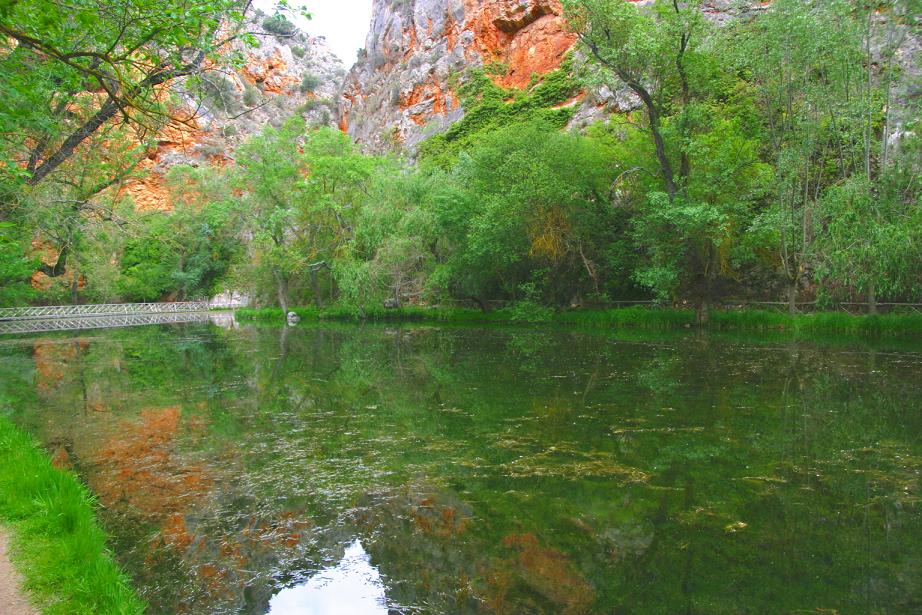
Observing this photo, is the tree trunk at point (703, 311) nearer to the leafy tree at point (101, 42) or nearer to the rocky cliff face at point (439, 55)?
the rocky cliff face at point (439, 55)

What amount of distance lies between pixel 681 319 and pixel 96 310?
52.0 metres

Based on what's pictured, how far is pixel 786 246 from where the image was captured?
19.7 meters

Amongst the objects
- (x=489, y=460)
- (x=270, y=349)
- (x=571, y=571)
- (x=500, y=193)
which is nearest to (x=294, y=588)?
(x=571, y=571)

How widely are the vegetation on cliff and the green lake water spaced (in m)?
3.94

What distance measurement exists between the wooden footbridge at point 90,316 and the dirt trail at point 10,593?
37528mm

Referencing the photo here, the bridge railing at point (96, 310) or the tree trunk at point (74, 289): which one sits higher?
the tree trunk at point (74, 289)

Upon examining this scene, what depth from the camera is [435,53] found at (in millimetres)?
53406

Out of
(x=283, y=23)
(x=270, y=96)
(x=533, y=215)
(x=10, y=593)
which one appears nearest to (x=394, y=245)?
(x=533, y=215)

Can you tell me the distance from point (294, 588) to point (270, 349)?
17579 mm

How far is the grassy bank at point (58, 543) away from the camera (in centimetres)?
339

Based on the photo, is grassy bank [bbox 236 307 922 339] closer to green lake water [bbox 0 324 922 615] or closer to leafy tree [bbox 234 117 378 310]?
leafy tree [bbox 234 117 378 310]

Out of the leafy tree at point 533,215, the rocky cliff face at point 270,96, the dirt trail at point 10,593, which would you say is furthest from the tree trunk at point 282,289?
the dirt trail at point 10,593

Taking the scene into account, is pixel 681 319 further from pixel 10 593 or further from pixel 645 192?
pixel 10 593

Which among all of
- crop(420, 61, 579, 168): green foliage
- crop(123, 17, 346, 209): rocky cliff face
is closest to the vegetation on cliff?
crop(420, 61, 579, 168): green foliage
